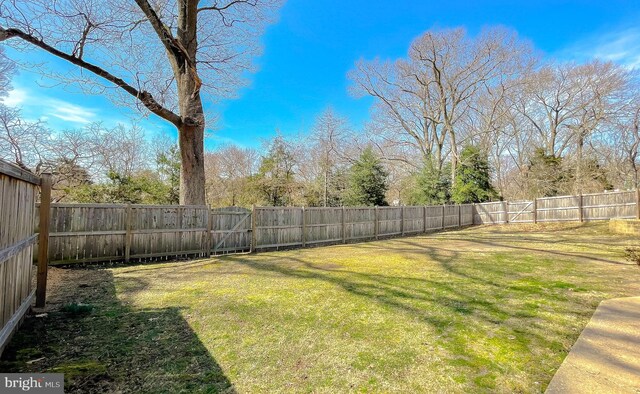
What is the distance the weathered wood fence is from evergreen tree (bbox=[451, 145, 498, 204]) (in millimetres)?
3804

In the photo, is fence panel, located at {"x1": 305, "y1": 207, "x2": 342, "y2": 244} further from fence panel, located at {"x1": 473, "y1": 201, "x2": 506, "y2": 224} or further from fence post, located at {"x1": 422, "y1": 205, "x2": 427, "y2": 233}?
fence panel, located at {"x1": 473, "y1": 201, "x2": 506, "y2": 224}

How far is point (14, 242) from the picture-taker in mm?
2678

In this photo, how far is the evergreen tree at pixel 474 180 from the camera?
19156 millimetres

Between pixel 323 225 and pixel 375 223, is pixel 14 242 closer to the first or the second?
pixel 323 225

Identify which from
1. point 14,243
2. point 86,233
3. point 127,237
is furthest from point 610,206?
point 86,233

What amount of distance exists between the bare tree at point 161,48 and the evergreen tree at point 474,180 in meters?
15.1

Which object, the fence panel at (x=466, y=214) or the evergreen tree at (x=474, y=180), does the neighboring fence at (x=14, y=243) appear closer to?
the fence panel at (x=466, y=214)

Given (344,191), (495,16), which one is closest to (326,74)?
(344,191)

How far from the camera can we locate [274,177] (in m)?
21.5

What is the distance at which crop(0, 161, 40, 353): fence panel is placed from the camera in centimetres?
236

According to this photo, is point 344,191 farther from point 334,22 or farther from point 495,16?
point 495,16

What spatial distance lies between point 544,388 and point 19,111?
1527 centimetres

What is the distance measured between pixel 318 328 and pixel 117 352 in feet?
6.09

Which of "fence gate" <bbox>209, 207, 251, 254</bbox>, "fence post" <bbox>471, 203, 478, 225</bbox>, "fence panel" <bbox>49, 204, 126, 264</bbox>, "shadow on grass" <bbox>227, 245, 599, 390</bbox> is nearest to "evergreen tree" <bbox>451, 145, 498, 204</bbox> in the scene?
"fence post" <bbox>471, 203, 478, 225</bbox>
